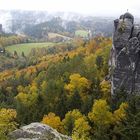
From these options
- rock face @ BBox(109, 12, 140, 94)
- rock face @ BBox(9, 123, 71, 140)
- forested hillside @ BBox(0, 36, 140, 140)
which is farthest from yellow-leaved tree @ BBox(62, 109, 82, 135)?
rock face @ BBox(9, 123, 71, 140)

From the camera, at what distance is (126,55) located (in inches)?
4124

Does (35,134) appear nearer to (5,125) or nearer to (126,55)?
(5,125)

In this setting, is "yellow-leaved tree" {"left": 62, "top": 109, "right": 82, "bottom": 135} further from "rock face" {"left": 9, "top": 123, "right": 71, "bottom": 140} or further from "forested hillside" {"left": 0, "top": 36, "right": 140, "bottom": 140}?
"rock face" {"left": 9, "top": 123, "right": 71, "bottom": 140}

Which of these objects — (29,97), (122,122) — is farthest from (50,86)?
(122,122)

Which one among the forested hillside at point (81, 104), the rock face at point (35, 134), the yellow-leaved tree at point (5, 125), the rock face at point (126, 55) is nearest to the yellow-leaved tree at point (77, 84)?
the forested hillside at point (81, 104)

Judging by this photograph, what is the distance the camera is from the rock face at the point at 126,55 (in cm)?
10419

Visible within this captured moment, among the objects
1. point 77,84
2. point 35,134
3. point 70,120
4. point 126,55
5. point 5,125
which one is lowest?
point 70,120

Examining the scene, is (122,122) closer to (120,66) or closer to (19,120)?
(120,66)

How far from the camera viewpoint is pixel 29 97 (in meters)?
125

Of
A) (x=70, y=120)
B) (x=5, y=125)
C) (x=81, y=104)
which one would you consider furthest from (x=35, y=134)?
(x=81, y=104)

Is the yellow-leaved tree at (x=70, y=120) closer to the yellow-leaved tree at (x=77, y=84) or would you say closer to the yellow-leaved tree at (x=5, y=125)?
the yellow-leaved tree at (x=77, y=84)

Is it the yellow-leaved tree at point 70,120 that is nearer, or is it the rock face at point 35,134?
the rock face at point 35,134

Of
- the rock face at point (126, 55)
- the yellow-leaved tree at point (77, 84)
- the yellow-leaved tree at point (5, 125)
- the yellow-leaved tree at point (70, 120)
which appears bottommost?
the yellow-leaved tree at point (70, 120)

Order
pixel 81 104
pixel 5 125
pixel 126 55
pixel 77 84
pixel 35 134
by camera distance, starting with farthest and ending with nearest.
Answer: pixel 77 84 < pixel 81 104 < pixel 126 55 < pixel 35 134 < pixel 5 125
